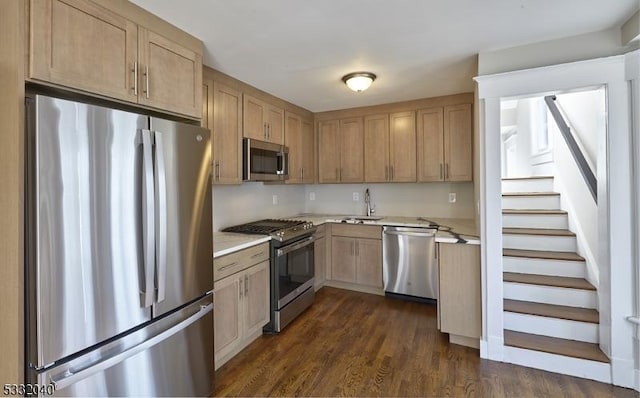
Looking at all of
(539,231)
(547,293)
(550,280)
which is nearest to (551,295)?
(547,293)

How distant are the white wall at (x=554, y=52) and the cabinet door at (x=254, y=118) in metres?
2.08

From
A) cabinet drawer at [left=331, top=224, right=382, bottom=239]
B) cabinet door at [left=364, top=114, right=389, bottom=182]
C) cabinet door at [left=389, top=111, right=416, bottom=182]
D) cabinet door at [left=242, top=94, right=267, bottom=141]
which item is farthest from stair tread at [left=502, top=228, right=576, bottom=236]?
cabinet door at [left=242, top=94, right=267, bottom=141]

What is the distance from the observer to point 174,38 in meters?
1.92

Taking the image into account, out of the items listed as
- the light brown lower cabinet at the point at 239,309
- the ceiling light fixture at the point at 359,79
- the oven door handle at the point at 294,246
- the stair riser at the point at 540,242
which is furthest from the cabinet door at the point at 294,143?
the stair riser at the point at 540,242

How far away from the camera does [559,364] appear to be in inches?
85.0

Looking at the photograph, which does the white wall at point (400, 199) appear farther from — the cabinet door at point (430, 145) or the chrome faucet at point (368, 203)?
the cabinet door at point (430, 145)

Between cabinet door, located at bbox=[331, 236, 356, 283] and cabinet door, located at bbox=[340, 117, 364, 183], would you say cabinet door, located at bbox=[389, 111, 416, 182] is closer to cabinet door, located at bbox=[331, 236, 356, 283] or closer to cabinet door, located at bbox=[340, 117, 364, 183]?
cabinet door, located at bbox=[340, 117, 364, 183]

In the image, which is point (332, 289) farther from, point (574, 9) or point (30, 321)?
point (574, 9)

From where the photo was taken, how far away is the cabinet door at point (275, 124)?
3.38m

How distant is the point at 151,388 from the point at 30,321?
681 millimetres

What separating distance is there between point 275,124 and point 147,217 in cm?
220

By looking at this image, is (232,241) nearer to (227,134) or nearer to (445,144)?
(227,134)

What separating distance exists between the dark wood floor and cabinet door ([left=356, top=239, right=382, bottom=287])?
0.69 metres

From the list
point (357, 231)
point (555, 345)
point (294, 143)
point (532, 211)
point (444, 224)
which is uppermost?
point (294, 143)
